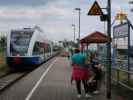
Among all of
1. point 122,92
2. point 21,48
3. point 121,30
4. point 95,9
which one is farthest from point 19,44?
A: point 95,9

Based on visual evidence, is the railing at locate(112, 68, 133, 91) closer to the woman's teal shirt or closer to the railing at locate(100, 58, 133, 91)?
the railing at locate(100, 58, 133, 91)

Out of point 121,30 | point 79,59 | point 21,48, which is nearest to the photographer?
point 79,59

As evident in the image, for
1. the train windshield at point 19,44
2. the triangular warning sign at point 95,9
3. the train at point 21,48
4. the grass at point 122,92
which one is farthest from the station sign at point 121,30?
the train windshield at point 19,44

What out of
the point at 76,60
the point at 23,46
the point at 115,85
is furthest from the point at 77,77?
the point at 23,46

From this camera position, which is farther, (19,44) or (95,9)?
(19,44)

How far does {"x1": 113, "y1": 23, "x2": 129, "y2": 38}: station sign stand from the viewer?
19391 mm

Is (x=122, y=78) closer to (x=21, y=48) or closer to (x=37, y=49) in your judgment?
(x=21, y=48)

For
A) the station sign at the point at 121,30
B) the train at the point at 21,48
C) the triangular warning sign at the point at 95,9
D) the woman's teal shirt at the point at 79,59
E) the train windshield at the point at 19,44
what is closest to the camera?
the triangular warning sign at the point at 95,9

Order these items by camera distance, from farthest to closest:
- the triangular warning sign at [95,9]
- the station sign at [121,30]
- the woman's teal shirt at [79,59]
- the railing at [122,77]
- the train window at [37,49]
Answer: the train window at [37,49], the station sign at [121,30], the railing at [122,77], the woman's teal shirt at [79,59], the triangular warning sign at [95,9]

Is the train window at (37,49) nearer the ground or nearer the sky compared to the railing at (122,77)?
nearer the sky

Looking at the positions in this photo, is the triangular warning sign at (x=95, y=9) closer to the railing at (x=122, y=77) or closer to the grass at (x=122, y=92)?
the railing at (x=122, y=77)

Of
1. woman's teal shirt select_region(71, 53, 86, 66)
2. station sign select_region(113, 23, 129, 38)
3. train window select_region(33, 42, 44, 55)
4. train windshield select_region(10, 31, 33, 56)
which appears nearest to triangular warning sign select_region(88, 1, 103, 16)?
woman's teal shirt select_region(71, 53, 86, 66)

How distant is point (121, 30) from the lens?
2045 centimetres

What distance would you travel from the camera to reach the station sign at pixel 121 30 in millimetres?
19391
